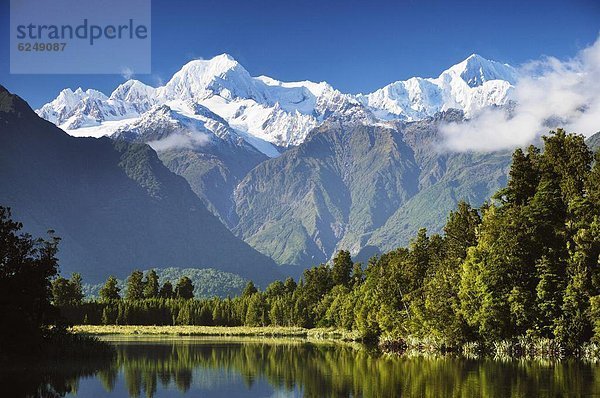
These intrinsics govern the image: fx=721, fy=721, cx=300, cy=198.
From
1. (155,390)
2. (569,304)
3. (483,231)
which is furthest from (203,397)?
(483,231)

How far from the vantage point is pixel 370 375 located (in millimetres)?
72000

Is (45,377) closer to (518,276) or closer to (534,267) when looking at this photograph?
(518,276)

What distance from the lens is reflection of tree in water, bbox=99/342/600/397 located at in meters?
58.6

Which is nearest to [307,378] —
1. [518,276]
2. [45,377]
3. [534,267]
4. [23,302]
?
[45,377]

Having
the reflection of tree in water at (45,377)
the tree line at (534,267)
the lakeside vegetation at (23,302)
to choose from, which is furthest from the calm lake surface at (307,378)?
the tree line at (534,267)

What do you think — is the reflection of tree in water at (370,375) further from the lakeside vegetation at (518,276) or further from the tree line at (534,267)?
the tree line at (534,267)

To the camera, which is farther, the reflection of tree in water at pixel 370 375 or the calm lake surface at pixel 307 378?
the reflection of tree in water at pixel 370 375

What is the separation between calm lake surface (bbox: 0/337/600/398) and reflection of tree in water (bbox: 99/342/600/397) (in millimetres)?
82

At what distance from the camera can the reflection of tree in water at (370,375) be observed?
2306 inches

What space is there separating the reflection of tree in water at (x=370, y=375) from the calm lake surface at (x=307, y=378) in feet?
0.27

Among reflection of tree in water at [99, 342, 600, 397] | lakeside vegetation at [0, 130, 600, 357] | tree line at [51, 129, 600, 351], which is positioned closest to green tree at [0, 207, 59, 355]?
lakeside vegetation at [0, 130, 600, 357]

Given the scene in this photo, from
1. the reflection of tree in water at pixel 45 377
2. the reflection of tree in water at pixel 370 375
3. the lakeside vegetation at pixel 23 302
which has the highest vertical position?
the lakeside vegetation at pixel 23 302

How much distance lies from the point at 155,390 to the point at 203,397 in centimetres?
584

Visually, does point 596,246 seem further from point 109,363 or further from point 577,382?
point 109,363
